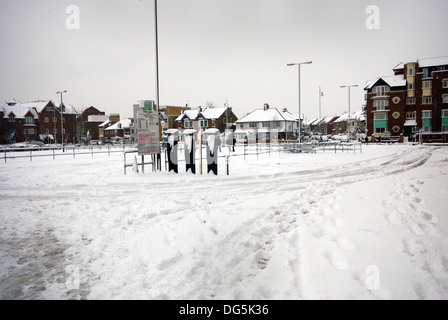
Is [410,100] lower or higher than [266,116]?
higher

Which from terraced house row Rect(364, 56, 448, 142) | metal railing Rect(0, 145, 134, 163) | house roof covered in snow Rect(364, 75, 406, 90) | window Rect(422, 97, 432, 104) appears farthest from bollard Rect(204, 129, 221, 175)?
window Rect(422, 97, 432, 104)

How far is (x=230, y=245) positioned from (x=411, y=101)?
6221 centimetres

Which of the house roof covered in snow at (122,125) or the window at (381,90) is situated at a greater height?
the window at (381,90)

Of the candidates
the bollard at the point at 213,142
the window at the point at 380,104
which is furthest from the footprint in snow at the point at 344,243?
the window at the point at 380,104

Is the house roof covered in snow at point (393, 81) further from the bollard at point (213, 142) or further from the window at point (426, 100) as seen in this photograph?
the bollard at point (213, 142)

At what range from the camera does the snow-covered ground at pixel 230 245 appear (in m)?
3.96

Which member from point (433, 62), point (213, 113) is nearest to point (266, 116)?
point (213, 113)

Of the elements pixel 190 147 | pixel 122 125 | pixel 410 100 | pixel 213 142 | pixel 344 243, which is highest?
pixel 410 100

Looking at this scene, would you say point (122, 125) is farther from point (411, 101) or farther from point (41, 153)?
point (411, 101)

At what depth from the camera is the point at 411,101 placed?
54844 mm

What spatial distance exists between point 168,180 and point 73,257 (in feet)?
26.2

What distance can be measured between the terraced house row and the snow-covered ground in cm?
5176

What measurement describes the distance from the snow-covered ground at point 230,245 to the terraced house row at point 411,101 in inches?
2038
